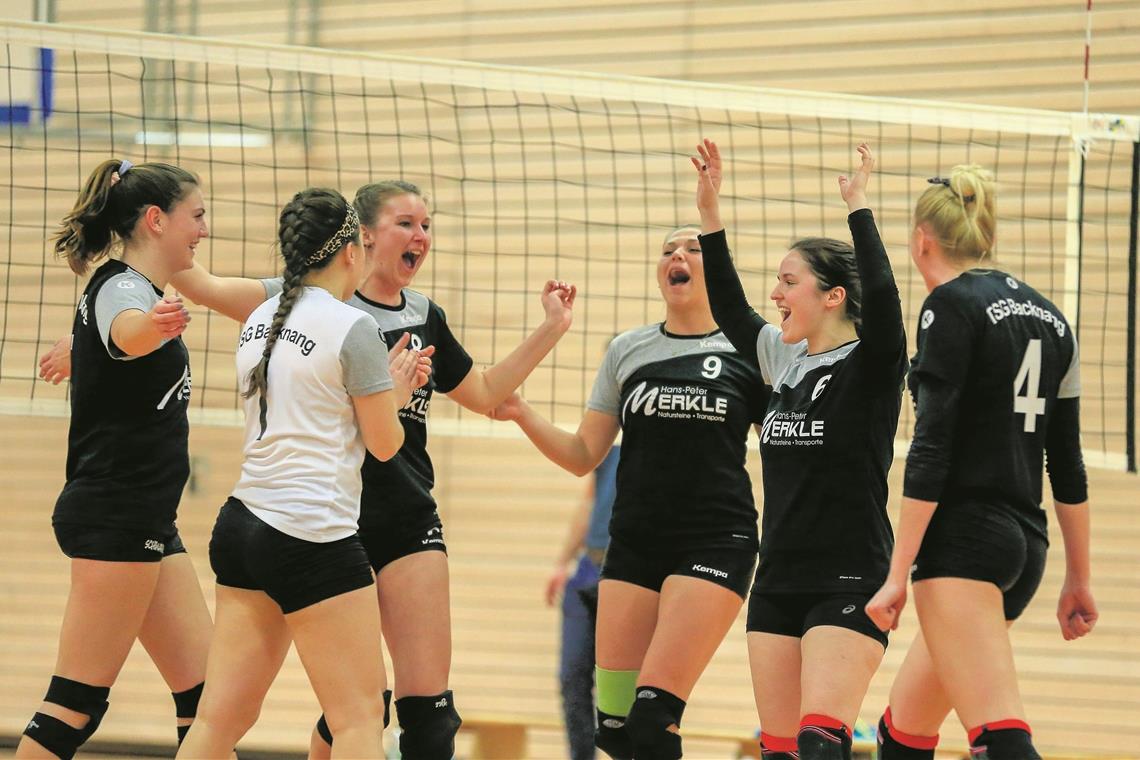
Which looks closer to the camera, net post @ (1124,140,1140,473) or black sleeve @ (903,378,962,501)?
black sleeve @ (903,378,962,501)

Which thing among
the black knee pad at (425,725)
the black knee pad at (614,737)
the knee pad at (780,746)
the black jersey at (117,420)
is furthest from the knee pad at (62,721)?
the knee pad at (780,746)

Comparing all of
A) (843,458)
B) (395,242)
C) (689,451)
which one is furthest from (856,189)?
(395,242)

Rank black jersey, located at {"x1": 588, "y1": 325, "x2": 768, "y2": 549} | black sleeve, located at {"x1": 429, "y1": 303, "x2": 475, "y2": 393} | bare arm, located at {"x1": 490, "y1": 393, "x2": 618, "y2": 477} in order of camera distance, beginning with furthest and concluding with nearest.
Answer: bare arm, located at {"x1": 490, "y1": 393, "x2": 618, "y2": 477}, black sleeve, located at {"x1": 429, "y1": 303, "x2": 475, "y2": 393}, black jersey, located at {"x1": 588, "y1": 325, "x2": 768, "y2": 549}

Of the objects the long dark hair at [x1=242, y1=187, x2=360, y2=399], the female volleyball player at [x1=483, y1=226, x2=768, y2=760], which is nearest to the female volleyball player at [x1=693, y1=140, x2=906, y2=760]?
the female volleyball player at [x1=483, y1=226, x2=768, y2=760]

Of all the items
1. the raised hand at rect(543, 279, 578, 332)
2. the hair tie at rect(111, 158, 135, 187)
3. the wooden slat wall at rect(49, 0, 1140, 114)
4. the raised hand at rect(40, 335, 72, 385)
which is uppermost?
the wooden slat wall at rect(49, 0, 1140, 114)

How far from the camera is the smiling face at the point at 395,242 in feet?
14.4

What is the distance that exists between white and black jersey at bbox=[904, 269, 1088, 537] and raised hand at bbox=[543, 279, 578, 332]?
4.88 ft

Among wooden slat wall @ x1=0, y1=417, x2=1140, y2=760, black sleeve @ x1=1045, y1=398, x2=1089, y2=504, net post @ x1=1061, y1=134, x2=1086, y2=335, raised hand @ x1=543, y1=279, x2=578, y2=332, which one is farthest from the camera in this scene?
wooden slat wall @ x1=0, y1=417, x2=1140, y2=760

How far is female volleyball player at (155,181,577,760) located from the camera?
4.16 meters

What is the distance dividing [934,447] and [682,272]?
1417 mm

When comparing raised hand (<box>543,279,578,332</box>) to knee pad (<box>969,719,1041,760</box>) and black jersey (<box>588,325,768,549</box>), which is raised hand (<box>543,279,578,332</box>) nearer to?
black jersey (<box>588,325,768,549</box>)

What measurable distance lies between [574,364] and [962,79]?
2.81 m

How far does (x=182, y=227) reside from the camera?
418 cm

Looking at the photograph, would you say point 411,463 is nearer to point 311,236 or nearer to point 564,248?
point 311,236
